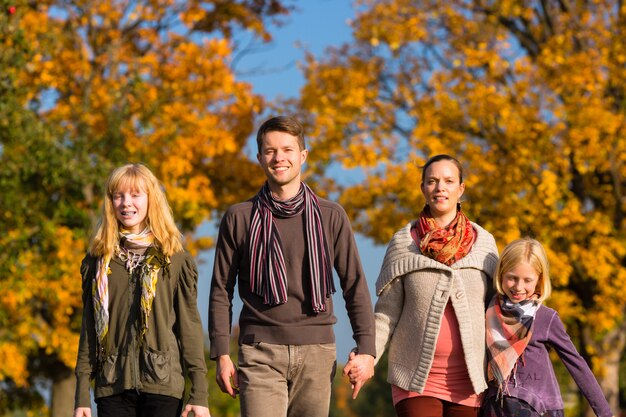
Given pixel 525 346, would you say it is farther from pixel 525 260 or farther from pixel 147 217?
pixel 147 217

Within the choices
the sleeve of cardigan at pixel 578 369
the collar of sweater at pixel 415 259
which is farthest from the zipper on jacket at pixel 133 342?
the sleeve of cardigan at pixel 578 369

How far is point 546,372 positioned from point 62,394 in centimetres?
1388

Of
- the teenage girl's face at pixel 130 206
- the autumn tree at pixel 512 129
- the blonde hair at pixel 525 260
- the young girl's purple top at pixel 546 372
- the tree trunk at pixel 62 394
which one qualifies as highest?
the autumn tree at pixel 512 129

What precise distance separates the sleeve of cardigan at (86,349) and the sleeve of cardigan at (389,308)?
1460 mm

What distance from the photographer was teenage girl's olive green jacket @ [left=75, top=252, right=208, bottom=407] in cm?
464

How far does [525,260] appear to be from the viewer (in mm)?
5117

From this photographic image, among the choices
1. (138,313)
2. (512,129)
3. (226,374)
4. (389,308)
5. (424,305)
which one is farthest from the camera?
(512,129)

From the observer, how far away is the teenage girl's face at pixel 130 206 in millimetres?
4875

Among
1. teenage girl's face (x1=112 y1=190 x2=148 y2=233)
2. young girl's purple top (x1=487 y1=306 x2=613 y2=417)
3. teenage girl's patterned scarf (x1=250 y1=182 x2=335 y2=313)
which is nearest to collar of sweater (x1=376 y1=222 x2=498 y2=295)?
young girl's purple top (x1=487 y1=306 x2=613 y2=417)

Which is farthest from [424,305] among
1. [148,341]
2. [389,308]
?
[148,341]

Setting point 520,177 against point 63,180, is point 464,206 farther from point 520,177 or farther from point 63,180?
point 63,180

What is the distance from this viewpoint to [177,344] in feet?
15.7

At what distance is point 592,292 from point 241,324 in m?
11.8

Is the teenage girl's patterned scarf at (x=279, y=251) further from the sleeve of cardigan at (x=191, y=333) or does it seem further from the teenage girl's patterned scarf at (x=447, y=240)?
the teenage girl's patterned scarf at (x=447, y=240)
